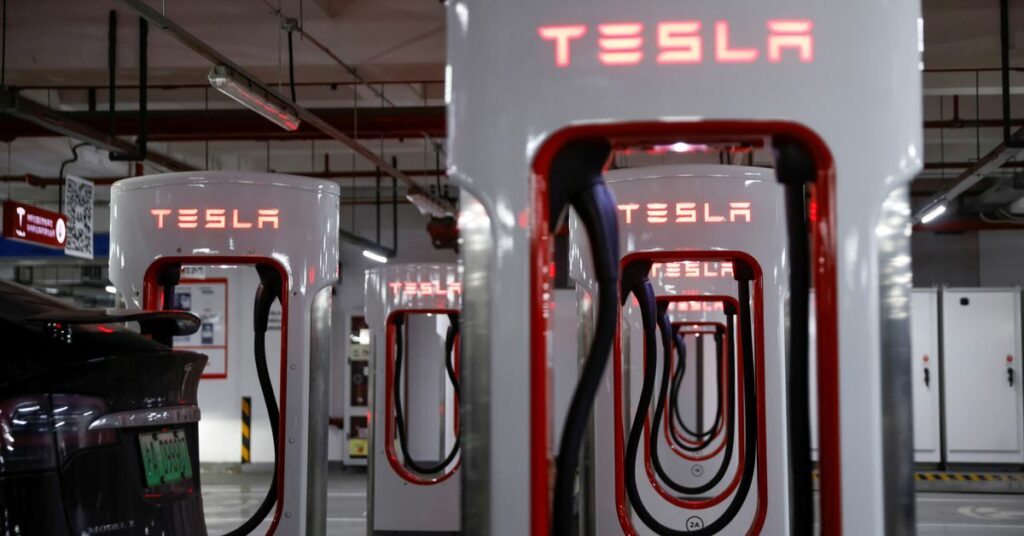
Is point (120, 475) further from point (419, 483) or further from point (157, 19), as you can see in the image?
point (419, 483)

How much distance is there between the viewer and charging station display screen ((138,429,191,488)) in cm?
302

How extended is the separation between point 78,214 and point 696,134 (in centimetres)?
1130

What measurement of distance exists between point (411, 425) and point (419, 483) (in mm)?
6779

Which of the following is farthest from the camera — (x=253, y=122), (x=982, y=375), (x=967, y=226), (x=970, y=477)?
(x=967, y=226)

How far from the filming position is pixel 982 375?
616 inches

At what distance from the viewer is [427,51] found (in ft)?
30.9

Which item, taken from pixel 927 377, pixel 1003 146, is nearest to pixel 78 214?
pixel 1003 146

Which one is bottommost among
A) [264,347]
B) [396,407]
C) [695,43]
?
[396,407]

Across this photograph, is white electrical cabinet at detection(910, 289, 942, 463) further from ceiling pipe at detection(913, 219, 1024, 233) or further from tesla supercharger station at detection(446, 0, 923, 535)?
tesla supercharger station at detection(446, 0, 923, 535)

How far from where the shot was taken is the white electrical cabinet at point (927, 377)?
51.2 feet

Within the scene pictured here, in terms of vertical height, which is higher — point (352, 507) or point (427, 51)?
point (427, 51)

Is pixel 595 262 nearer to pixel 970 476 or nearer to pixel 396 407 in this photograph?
pixel 396 407

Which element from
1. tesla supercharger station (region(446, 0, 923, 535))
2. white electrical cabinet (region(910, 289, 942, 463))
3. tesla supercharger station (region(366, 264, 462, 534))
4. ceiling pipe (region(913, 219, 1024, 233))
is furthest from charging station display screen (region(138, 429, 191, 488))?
ceiling pipe (region(913, 219, 1024, 233))

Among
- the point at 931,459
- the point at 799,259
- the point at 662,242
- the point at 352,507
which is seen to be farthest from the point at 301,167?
the point at 799,259
